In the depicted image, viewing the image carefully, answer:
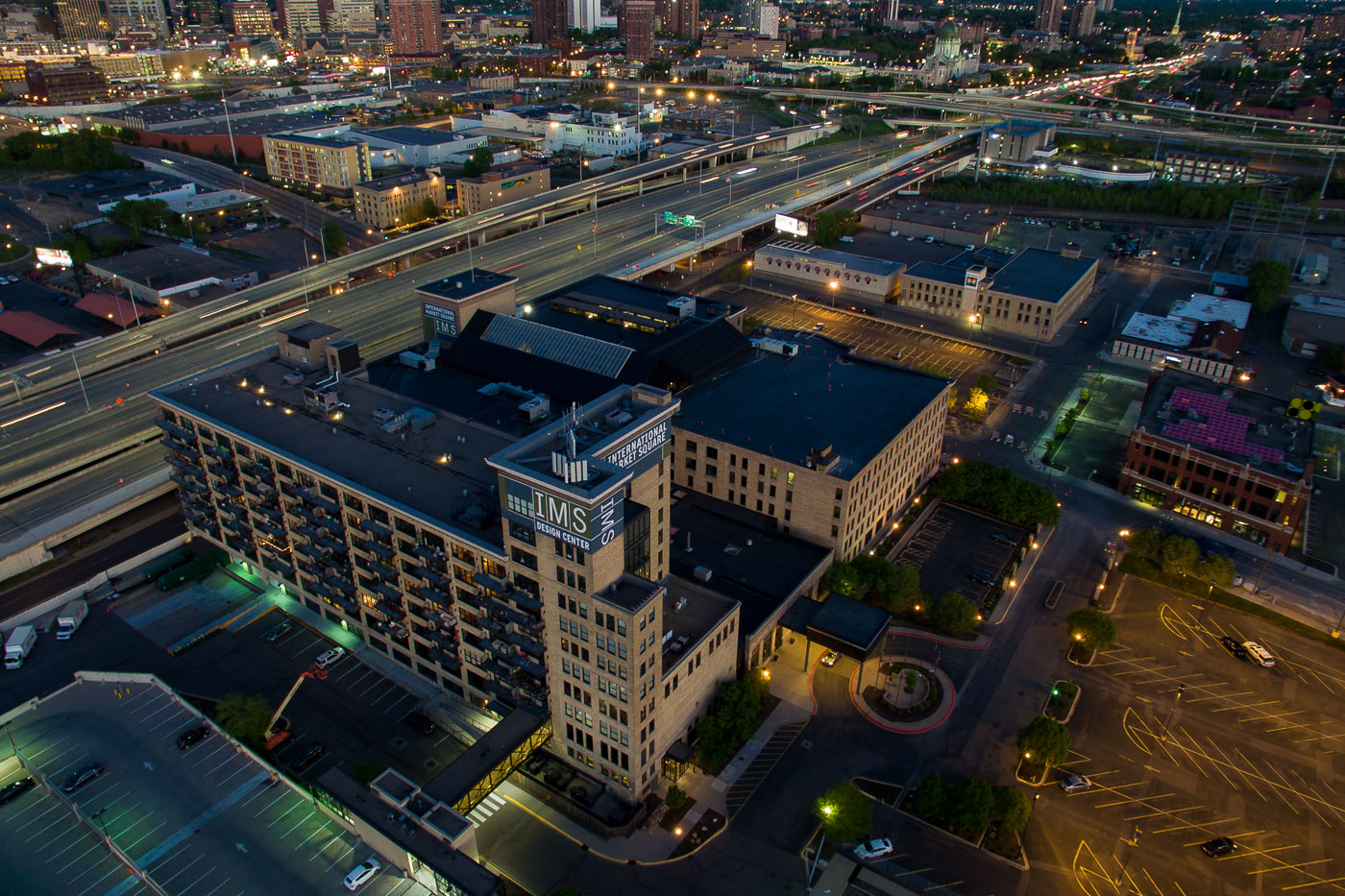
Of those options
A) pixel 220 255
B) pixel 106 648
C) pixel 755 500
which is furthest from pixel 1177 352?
pixel 220 255

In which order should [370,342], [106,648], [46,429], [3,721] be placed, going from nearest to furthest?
[3,721] < [106,648] < [46,429] < [370,342]

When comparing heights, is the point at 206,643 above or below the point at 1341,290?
→ below

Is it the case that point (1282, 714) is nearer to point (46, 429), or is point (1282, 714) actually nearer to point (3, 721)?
point (3, 721)

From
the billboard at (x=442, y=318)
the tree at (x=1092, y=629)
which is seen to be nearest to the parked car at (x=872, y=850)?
the tree at (x=1092, y=629)

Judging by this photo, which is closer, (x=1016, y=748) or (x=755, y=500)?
(x=1016, y=748)

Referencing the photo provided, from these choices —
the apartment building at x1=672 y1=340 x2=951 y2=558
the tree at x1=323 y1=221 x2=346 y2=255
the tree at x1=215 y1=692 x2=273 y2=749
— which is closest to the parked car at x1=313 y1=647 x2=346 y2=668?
the tree at x1=215 y1=692 x2=273 y2=749
